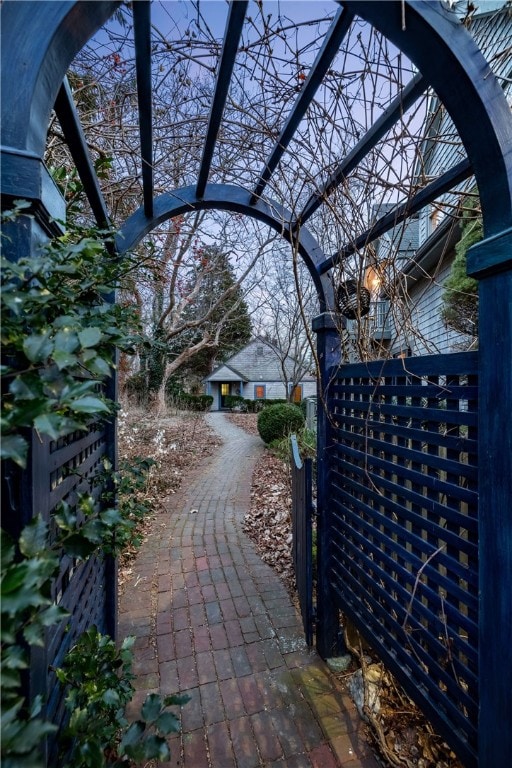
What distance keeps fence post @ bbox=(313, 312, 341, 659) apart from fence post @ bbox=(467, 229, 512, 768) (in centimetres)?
117

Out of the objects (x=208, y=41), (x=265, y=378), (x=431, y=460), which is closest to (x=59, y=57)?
(x=208, y=41)

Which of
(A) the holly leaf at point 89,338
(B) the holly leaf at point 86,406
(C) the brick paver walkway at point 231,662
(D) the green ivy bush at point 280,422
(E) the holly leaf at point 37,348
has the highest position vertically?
(A) the holly leaf at point 89,338

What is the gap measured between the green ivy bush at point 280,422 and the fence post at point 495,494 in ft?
25.6

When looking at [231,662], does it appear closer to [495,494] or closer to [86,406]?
[495,494]

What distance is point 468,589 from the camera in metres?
1.24

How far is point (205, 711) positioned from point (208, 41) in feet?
11.0

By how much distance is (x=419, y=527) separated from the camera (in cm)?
142

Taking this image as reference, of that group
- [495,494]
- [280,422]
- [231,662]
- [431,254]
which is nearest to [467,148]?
[495,494]

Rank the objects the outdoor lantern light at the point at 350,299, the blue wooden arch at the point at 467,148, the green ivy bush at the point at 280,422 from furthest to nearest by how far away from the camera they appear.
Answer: the green ivy bush at the point at 280,422 → the outdoor lantern light at the point at 350,299 → the blue wooden arch at the point at 467,148

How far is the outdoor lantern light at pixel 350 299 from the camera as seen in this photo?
2344 mm

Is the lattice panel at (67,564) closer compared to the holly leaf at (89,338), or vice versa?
the holly leaf at (89,338)

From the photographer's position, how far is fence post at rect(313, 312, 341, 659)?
7.32ft

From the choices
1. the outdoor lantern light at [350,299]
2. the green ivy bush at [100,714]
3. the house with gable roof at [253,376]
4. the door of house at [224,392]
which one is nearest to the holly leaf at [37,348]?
the green ivy bush at [100,714]

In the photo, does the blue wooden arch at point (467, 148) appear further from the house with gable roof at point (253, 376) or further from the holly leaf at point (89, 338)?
the house with gable roof at point (253, 376)
